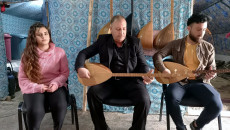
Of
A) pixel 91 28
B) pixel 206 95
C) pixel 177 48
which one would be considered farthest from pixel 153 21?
pixel 206 95

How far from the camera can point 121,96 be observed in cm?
191

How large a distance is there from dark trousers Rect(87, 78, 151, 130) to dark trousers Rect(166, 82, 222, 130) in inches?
11.2

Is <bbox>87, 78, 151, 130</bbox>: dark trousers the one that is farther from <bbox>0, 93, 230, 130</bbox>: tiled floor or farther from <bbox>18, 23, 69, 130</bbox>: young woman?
<bbox>0, 93, 230, 130</bbox>: tiled floor

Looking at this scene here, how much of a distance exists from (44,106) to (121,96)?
0.78m

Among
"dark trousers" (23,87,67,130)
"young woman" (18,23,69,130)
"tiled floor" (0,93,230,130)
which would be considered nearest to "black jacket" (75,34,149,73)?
"young woman" (18,23,69,130)

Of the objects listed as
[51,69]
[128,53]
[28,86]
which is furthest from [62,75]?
[128,53]

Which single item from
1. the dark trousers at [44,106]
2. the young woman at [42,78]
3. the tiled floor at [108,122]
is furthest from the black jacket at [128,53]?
the tiled floor at [108,122]

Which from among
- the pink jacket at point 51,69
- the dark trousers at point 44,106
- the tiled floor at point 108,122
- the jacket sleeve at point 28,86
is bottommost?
the tiled floor at point 108,122

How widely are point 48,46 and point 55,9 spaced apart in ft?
2.99

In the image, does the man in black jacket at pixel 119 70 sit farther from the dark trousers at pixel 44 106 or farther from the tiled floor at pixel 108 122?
the tiled floor at pixel 108 122

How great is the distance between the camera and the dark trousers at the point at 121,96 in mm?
1798

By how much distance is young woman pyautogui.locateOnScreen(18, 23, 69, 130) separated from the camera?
1.72m

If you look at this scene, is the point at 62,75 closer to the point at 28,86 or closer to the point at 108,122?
the point at 28,86

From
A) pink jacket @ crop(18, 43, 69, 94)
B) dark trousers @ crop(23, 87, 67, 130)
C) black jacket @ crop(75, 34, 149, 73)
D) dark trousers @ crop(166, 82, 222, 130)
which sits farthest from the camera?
black jacket @ crop(75, 34, 149, 73)
